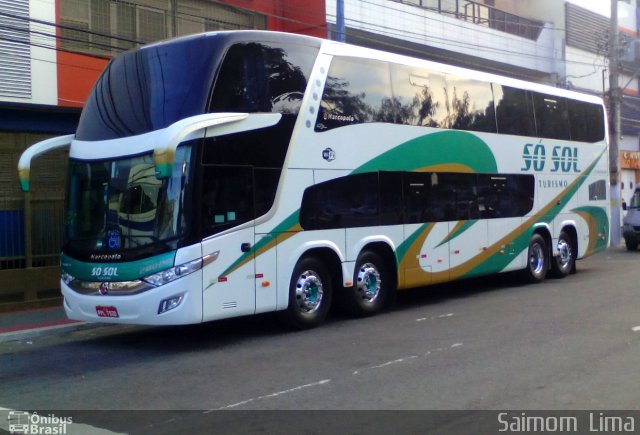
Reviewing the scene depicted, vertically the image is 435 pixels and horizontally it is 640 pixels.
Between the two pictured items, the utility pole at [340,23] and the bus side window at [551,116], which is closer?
the bus side window at [551,116]

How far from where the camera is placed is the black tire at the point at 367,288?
12898 millimetres

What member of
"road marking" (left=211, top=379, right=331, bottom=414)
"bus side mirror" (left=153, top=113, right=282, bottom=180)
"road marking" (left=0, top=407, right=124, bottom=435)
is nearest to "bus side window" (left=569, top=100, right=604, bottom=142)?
"bus side mirror" (left=153, top=113, right=282, bottom=180)

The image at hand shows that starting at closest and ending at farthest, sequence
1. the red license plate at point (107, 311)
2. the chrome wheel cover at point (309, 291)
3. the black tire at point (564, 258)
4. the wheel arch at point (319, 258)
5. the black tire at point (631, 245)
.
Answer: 1. the red license plate at point (107, 311)
2. the wheel arch at point (319, 258)
3. the chrome wheel cover at point (309, 291)
4. the black tire at point (564, 258)
5. the black tire at point (631, 245)

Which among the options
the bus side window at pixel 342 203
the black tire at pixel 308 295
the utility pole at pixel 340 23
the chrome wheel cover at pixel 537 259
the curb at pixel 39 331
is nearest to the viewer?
the black tire at pixel 308 295

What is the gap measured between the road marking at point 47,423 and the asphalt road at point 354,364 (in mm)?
192

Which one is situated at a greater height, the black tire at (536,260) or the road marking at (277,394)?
the black tire at (536,260)

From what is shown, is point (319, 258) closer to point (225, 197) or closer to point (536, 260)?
point (225, 197)

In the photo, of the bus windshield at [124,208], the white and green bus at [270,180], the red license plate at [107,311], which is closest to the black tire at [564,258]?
the white and green bus at [270,180]

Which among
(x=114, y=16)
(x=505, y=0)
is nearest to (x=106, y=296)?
(x=114, y=16)

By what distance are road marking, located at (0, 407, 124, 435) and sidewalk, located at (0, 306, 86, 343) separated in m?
4.90

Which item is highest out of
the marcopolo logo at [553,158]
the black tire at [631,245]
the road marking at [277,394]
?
the marcopolo logo at [553,158]

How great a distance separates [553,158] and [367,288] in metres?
7.33

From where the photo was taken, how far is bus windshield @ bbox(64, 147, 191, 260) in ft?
33.4

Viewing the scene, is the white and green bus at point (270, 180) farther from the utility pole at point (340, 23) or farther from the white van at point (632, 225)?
the white van at point (632, 225)
